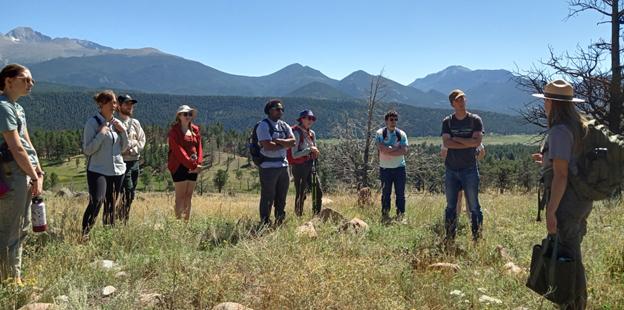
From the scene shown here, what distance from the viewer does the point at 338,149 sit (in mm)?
29266

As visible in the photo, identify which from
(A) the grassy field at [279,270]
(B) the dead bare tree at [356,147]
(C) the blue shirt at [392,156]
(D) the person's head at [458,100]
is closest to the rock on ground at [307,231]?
(A) the grassy field at [279,270]

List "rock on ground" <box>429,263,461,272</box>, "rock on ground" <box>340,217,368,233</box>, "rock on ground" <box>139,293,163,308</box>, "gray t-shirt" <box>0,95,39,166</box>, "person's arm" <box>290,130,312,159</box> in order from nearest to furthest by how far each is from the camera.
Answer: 1. "rock on ground" <box>139,293,163,308</box>
2. "gray t-shirt" <box>0,95,39,166</box>
3. "rock on ground" <box>429,263,461,272</box>
4. "rock on ground" <box>340,217,368,233</box>
5. "person's arm" <box>290,130,312,159</box>

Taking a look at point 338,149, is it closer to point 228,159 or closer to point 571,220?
point 571,220

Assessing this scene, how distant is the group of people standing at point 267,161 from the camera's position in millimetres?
3312

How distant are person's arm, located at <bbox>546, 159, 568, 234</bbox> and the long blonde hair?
188mm

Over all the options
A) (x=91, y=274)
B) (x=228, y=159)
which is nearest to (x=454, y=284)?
(x=91, y=274)

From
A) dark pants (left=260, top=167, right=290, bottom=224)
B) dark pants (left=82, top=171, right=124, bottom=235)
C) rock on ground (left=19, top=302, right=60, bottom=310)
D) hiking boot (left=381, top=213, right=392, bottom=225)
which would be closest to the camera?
rock on ground (left=19, top=302, right=60, bottom=310)

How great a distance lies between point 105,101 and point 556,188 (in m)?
4.62

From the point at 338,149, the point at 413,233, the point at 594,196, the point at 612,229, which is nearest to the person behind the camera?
the point at 594,196

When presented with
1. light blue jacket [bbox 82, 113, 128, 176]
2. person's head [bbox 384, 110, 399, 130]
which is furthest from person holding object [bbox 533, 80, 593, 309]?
light blue jacket [bbox 82, 113, 128, 176]

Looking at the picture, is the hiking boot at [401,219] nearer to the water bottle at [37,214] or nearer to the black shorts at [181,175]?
the black shorts at [181,175]

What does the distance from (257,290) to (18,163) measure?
2.06 m

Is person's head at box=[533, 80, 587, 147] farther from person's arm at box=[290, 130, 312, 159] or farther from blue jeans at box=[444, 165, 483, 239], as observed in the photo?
person's arm at box=[290, 130, 312, 159]

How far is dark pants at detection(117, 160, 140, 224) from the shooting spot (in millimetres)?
6004
